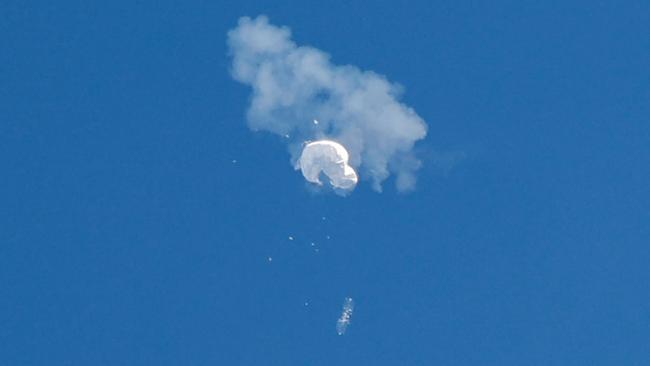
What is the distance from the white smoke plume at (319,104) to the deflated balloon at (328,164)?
10cm

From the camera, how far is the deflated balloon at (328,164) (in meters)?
11.3

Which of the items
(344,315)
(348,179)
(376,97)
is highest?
(376,97)

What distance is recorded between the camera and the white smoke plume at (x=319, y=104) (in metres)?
11.4

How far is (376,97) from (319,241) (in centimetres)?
207

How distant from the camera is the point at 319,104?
452 inches

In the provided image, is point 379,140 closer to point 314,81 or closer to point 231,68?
point 314,81

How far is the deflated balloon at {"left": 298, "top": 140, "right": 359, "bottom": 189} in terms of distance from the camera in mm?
11273

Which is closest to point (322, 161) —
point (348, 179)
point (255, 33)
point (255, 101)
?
point (348, 179)

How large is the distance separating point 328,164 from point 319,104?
0.85 meters

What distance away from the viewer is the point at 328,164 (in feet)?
37.0

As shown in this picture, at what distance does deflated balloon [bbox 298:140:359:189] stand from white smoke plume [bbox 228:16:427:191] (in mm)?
95

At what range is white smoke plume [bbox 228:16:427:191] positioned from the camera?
447 inches

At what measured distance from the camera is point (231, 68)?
1141 centimetres

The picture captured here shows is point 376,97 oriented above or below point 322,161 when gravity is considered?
above
